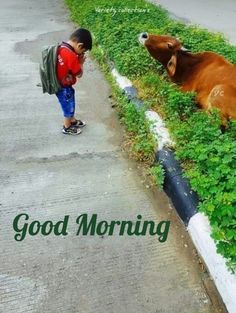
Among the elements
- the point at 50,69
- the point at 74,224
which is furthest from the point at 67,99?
the point at 74,224

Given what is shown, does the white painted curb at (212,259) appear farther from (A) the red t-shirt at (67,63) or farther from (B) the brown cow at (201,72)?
(A) the red t-shirt at (67,63)

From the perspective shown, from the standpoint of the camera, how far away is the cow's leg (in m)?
3.92

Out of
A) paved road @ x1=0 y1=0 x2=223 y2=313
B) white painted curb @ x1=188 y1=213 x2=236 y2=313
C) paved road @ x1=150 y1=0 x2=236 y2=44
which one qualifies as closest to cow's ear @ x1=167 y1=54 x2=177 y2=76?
paved road @ x1=0 y1=0 x2=223 y2=313

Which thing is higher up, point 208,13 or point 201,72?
point 201,72

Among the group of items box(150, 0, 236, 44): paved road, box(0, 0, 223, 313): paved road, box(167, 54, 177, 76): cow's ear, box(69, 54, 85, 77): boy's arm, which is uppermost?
box(69, 54, 85, 77): boy's arm

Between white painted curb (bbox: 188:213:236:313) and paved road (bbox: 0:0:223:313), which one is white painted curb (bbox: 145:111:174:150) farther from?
white painted curb (bbox: 188:213:236:313)

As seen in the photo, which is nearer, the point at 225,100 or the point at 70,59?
the point at 225,100

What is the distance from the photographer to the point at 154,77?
521 cm

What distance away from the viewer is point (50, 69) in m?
4.21

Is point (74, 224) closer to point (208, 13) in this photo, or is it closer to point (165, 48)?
point (165, 48)

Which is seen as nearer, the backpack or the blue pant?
the backpack

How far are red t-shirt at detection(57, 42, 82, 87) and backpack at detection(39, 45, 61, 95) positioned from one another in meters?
0.04

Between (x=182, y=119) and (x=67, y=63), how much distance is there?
1272 mm

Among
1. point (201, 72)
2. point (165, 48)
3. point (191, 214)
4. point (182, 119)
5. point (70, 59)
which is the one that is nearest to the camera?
point (191, 214)
